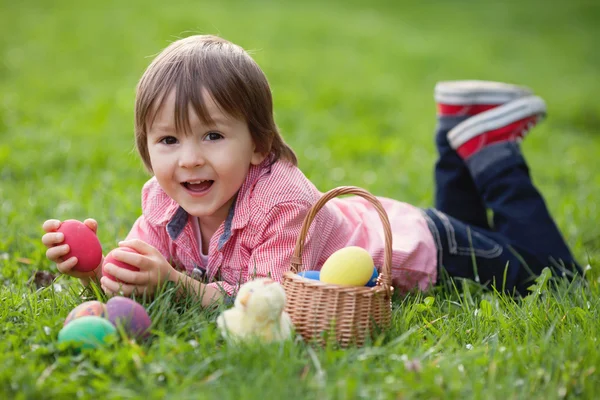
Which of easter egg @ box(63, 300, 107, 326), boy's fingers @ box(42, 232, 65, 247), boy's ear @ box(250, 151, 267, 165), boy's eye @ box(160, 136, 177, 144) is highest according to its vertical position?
boy's eye @ box(160, 136, 177, 144)

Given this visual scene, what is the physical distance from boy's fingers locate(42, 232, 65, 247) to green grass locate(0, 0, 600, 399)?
0.71 feet

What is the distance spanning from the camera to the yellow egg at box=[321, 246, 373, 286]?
2.34 meters

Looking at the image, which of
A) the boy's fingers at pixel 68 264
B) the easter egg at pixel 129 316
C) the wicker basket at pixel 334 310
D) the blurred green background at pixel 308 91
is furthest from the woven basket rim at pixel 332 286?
the blurred green background at pixel 308 91

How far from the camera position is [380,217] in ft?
8.07

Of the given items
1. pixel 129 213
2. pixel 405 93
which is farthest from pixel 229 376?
pixel 405 93

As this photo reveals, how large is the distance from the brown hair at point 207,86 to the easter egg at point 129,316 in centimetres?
75

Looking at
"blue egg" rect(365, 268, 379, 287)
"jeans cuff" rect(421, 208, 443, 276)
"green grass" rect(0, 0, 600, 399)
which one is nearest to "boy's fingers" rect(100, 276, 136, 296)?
"green grass" rect(0, 0, 600, 399)

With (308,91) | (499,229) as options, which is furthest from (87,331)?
(308,91)

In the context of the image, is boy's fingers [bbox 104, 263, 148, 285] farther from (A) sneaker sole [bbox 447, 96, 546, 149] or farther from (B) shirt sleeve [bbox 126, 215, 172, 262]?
(A) sneaker sole [bbox 447, 96, 546, 149]

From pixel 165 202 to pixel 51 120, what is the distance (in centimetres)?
362

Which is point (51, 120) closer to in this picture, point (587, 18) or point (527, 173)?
point (527, 173)

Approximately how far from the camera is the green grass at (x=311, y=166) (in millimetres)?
2031

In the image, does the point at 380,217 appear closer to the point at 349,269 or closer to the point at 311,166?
the point at 349,269

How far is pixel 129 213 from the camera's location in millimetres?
3975
